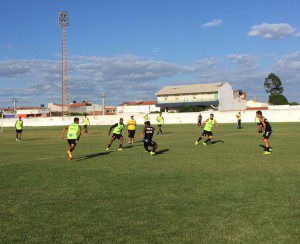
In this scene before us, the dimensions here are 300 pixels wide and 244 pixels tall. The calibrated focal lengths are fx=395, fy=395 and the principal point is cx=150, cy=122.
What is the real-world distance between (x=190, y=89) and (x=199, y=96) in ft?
14.2

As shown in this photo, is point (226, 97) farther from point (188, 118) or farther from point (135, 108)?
point (188, 118)

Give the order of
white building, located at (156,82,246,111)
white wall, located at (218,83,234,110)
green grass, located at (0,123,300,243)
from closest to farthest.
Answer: green grass, located at (0,123,300,243) < white building, located at (156,82,246,111) < white wall, located at (218,83,234,110)

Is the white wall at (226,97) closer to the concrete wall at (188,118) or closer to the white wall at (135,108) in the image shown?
the white wall at (135,108)

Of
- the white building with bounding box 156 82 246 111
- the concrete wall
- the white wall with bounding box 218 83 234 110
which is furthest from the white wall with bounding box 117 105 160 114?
the concrete wall

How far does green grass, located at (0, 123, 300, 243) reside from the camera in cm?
635

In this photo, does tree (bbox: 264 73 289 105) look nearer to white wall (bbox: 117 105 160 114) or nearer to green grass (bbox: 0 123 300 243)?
white wall (bbox: 117 105 160 114)

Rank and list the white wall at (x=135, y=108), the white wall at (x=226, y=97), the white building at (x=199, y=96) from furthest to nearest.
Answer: the white wall at (x=135, y=108), the white wall at (x=226, y=97), the white building at (x=199, y=96)

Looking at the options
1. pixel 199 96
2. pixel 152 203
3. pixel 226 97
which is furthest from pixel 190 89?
pixel 152 203

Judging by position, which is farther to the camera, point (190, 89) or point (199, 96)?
point (190, 89)

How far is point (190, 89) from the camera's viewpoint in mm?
100188

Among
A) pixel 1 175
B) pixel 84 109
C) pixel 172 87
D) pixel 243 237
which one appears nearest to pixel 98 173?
pixel 1 175

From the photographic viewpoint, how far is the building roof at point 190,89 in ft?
317

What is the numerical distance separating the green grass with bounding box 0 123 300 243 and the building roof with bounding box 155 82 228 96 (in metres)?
83.2

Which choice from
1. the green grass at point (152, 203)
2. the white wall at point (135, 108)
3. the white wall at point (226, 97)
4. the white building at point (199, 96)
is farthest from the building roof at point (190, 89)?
the green grass at point (152, 203)
